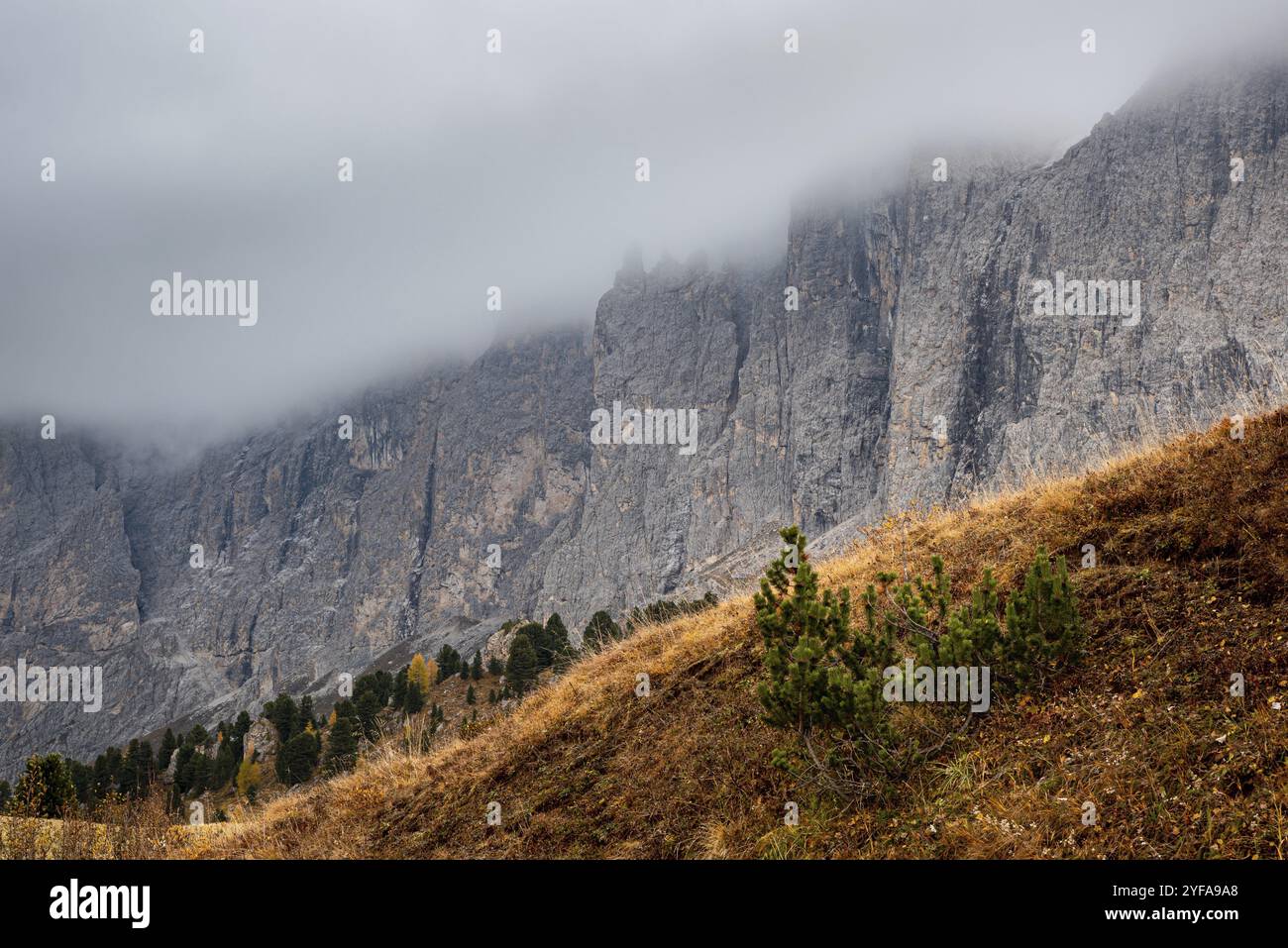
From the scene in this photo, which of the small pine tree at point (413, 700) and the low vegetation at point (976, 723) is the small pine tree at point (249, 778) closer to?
the small pine tree at point (413, 700)

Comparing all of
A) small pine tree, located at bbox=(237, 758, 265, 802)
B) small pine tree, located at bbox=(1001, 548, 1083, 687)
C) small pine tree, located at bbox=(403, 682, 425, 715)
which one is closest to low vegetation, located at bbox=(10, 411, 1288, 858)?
small pine tree, located at bbox=(1001, 548, 1083, 687)

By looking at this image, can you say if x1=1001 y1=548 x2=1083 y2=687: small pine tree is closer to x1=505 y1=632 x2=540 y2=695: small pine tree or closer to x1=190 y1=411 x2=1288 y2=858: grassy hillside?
x1=190 y1=411 x2=1288 y2=858: grassy hillside

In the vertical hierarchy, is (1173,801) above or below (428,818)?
above

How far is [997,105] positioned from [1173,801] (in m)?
207

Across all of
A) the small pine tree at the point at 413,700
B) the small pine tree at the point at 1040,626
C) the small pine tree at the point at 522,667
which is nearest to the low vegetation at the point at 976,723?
the small pine tree at the point at 1040,626

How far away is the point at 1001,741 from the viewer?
635 centimetres

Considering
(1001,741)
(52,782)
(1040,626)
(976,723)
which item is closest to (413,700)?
(52,782)

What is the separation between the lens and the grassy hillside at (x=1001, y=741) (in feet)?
17.2

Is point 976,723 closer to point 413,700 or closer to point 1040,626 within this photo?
point 1040,626

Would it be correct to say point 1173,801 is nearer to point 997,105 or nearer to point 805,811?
point 805,811

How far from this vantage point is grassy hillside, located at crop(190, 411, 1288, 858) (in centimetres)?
525
